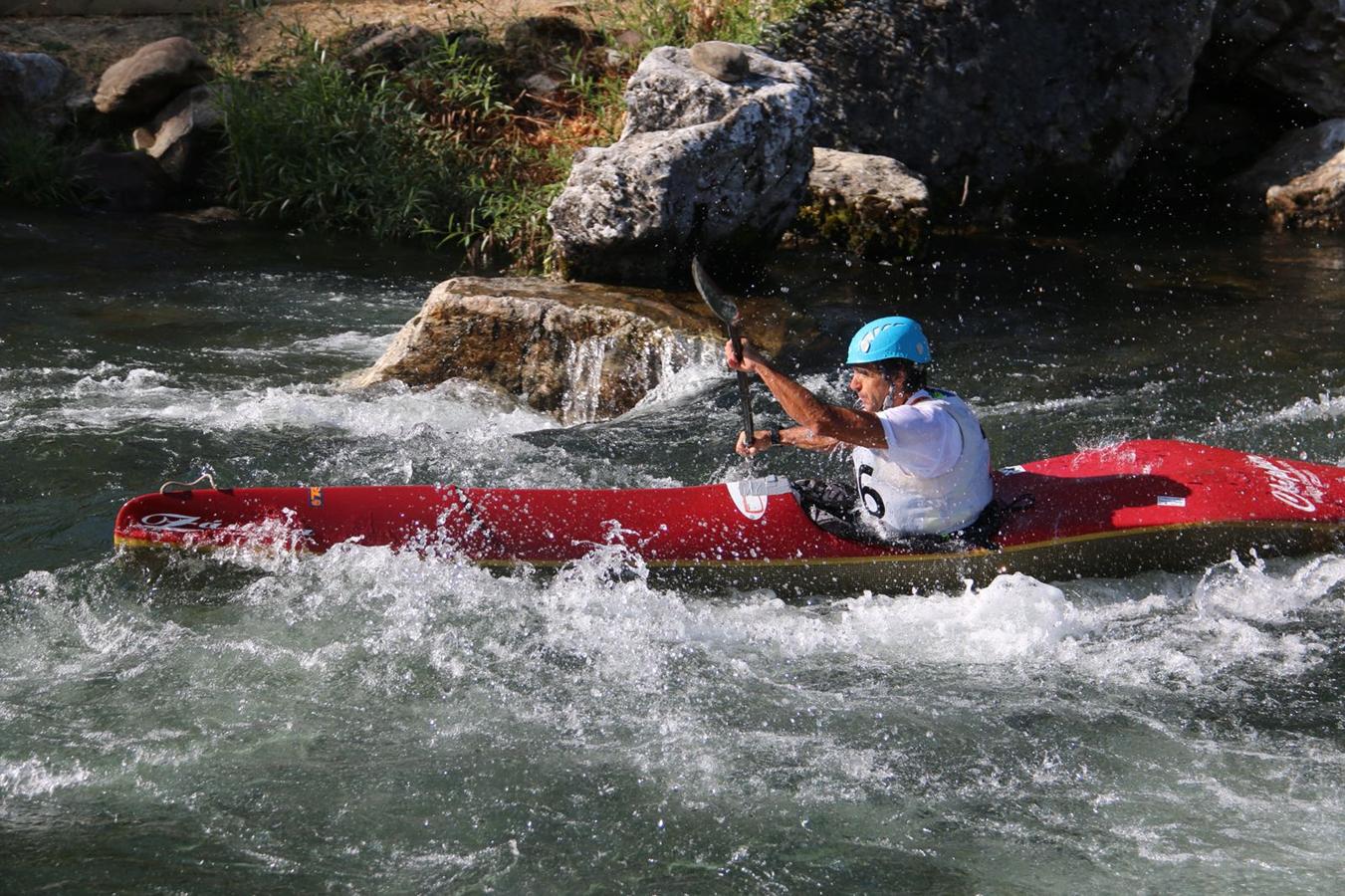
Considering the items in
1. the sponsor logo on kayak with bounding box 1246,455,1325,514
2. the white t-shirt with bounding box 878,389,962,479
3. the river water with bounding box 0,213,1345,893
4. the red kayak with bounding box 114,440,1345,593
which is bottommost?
the river water with bounding box 0,213,1345,893

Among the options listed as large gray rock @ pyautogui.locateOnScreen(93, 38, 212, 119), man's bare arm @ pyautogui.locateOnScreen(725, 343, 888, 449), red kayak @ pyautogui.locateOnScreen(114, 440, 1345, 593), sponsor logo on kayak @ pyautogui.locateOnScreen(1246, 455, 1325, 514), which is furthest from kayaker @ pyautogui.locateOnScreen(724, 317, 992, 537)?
large gray rock @ pyautogui.locateOnScreen(93, 38, 212, 119)

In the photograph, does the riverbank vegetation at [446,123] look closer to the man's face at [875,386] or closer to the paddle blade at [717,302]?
the paddle blade at [717,302]

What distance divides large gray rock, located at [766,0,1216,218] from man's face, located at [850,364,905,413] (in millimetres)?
5383

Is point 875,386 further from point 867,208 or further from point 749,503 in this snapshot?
point 867,208

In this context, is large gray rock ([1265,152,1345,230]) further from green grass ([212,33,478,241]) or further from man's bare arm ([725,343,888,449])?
man's bare arm ([725,343,888,449])

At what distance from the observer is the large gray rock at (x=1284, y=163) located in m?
10.7

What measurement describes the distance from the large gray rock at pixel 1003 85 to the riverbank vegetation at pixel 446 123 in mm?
578

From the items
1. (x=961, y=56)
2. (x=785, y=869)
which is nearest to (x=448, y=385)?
(x=785, y=869)

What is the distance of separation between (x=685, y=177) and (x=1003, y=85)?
3.42 metres

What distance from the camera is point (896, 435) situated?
14.6ft

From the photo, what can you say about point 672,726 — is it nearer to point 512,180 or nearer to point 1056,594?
point 1056,594

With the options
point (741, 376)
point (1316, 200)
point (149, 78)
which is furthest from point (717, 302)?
point (1316, 200)

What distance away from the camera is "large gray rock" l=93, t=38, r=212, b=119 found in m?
10.5

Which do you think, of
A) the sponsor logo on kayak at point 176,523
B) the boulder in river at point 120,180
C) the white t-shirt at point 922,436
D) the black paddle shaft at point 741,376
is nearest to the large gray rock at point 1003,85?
the boulder in river at point 120,180
